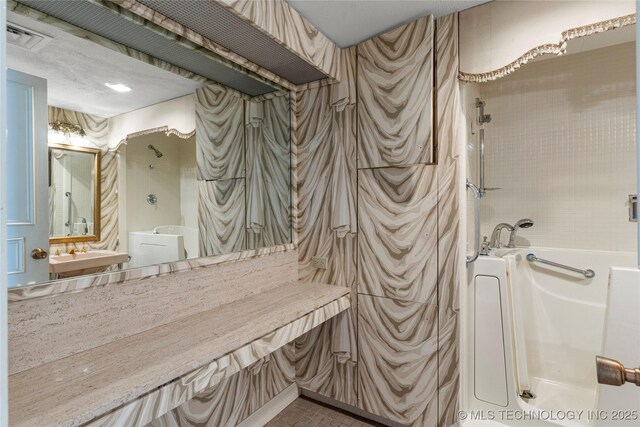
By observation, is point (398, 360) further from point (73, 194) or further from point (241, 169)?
point (73, 194)

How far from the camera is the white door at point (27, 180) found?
1.07m

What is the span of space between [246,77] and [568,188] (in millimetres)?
2496

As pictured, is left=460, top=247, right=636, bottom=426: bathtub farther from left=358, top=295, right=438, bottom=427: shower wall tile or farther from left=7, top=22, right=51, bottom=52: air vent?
left=7, top=22, right=51, bottom=52: air vent

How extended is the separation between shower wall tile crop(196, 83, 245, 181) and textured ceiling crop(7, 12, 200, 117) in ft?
0.74

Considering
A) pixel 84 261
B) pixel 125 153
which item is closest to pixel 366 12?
pixel 125 153

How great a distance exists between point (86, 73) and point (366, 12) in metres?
1.40

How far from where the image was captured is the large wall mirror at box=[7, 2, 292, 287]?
1148 millimetres

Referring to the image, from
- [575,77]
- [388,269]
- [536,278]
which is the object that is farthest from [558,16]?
[536,278]

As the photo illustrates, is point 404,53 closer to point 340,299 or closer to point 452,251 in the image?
point 452,251

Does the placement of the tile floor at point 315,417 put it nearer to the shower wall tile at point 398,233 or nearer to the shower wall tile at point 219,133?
the shower wall tile at point 398,233

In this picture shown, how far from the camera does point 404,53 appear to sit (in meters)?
1.87

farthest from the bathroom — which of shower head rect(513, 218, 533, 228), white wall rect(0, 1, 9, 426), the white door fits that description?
white wall rect(0, 1, 9, 426)

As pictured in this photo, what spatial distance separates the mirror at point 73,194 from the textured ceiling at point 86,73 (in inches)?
7.4

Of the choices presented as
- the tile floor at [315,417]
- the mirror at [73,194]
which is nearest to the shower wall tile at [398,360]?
the tile floor at [315,417]
